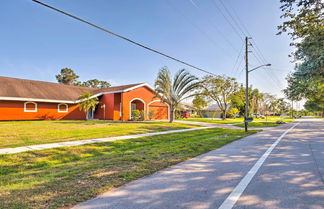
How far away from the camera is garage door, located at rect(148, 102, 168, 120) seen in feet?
93.2

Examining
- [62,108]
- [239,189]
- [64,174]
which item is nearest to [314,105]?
[62,108]

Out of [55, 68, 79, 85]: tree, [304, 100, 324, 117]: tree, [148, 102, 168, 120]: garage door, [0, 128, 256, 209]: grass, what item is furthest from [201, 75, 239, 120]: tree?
[55, 68, 79, 85]: tree

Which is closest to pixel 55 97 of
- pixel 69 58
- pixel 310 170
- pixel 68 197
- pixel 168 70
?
pixel 69 58

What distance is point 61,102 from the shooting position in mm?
23984

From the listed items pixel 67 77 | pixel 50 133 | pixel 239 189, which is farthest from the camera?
pixel 67 77

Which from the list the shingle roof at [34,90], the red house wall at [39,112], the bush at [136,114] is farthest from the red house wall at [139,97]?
the shingle roof at [34,90]

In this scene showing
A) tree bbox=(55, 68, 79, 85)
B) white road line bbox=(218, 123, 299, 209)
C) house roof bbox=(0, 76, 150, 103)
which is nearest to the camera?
white road line bbox=(218, 123, 299, 209)

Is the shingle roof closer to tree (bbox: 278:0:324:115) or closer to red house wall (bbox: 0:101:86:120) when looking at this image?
red house wall (bbox: 0:101:86:120)

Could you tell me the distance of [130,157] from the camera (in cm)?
667

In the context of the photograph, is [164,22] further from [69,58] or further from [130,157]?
[69,58]

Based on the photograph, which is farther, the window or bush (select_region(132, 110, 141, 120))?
bush (select_region(132, 110, 141, 120))

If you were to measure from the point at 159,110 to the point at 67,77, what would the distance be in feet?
137

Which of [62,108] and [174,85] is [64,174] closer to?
[174,85]

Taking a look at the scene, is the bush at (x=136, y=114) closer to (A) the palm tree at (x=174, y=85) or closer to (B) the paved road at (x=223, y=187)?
(A) the palm tree at (x=174, y=85)
